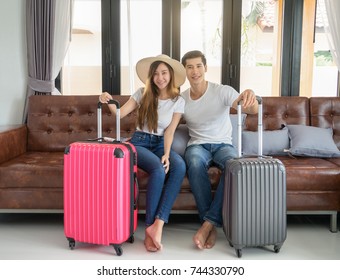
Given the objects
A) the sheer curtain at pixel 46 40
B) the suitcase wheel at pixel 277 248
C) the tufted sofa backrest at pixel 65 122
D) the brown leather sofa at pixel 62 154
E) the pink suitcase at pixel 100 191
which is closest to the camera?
the pink suitcase at pixel 100 191

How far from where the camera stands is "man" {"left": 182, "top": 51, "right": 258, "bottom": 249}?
2105mm

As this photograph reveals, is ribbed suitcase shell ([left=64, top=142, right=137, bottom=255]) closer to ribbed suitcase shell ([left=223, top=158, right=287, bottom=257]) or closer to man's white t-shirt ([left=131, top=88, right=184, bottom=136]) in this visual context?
man's white t-shirt ([left=131, top=88, right=184, bottom=136])

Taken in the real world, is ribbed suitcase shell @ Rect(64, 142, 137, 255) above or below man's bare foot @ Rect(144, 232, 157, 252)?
above

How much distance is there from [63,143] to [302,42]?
2.31 m

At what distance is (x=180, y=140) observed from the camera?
8.36 ft

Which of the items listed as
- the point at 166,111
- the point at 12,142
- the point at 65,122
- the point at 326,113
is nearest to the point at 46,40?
the point at 65,122

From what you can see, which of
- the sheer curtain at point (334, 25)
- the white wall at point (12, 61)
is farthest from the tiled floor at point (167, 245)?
the sheer curtain at point (334, 25)

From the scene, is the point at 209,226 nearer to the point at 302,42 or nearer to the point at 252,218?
the point at 252,218

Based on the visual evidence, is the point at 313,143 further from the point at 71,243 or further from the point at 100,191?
the point at 71,243

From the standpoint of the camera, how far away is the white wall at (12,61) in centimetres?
317

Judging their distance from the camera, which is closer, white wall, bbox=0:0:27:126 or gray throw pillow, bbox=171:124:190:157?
gray throw pillow, bbox=171:124:190:157

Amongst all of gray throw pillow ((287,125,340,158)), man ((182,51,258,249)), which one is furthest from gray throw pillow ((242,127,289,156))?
man ((182,51,258,249))

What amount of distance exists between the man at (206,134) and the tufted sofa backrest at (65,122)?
71cm

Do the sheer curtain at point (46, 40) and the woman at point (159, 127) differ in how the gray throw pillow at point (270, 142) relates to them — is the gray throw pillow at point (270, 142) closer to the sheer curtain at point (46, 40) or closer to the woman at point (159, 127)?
the woman at point (159, 127)
